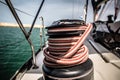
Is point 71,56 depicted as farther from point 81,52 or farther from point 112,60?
point 112,60

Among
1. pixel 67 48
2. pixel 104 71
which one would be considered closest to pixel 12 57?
pixel 104 71

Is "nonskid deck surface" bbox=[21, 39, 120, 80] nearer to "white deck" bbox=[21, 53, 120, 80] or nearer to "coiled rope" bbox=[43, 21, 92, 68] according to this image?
"white deck" bbox=[21, 53, 120, 80]

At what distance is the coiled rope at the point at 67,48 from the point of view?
169cm

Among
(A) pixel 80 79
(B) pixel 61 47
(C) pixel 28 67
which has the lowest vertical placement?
(C) pixel 28 67

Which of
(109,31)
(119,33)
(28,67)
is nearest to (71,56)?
(28,67)

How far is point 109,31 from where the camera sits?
4383 millimetres

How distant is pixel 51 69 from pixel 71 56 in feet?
0.88

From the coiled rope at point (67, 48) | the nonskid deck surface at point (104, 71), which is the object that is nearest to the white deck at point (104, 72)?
the nonskid deck surface at point (104, 71)

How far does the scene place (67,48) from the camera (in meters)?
1.72

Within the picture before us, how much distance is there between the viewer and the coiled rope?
169cm

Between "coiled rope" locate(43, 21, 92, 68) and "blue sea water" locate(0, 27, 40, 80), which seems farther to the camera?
"blue sea water" locate(0, 27, 40, 80)

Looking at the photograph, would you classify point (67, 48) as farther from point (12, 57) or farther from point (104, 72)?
point (12, 57)

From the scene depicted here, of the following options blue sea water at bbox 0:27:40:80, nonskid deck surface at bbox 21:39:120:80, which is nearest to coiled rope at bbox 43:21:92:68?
nonskid deck surface at bbox 21:39:120:80

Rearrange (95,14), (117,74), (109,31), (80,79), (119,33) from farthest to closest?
(95,14), (109,31), (119,33), (117,74), (80,79)
